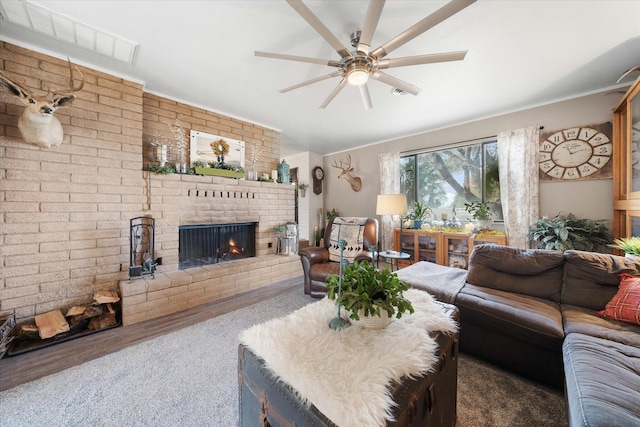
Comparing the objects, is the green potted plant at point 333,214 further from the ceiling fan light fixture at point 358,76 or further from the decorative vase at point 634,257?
the decorative vase at point 634,257

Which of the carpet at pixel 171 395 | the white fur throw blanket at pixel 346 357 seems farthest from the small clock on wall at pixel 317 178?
the white fur throw blanket at pixel 346 357

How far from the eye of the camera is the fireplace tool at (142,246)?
7.82 feet

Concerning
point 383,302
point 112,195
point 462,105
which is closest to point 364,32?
point 383,302

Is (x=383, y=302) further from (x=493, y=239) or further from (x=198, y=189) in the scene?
(x=493, y=239)

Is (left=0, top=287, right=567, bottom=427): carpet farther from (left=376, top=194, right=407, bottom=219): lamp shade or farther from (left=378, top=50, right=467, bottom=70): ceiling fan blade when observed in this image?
(left=378, top=50, right=467, bottom=70): ceiling fan blade

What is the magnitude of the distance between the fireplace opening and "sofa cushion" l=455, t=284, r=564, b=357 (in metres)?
3.04

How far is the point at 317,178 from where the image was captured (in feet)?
18.7

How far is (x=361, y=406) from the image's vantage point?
25.3 inches

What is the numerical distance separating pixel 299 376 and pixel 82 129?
308cm

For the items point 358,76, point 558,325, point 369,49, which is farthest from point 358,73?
point 558,325

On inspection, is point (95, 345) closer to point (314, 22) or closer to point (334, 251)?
point (334, 251)

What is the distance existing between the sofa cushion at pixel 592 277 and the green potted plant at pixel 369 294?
166 centimetres

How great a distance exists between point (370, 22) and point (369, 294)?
1484mm

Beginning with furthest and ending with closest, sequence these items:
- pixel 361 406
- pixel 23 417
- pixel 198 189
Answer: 1. pixel 198 189
2. pixel 23 417
3. pixel 361 406
